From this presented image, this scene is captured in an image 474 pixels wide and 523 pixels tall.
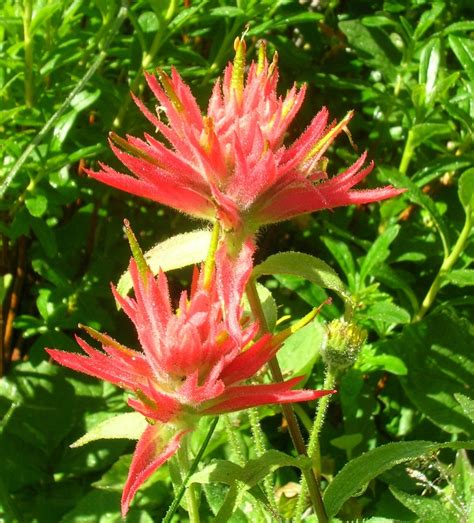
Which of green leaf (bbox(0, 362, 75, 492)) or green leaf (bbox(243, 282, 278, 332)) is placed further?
green leaf (bbox(0, 362, 75, 492))

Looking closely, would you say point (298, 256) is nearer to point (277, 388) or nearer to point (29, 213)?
point (277, 388)

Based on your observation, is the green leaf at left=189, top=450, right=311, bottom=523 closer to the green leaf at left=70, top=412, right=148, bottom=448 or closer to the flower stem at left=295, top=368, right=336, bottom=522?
the green leaf at left=70, top=412, right=148, bottom=448

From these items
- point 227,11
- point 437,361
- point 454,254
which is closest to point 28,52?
point 227,11

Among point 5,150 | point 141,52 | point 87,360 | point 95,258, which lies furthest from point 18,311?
point 87,360

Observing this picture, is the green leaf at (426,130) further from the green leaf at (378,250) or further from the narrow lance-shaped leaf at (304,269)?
the narrow lance-shaped leaf at (304,269)

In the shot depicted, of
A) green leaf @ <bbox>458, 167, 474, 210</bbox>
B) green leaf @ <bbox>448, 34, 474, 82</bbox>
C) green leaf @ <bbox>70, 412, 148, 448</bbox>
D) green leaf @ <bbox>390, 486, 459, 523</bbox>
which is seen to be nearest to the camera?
green leaf @ <bbox>70, 412, 148, 448</bbox>

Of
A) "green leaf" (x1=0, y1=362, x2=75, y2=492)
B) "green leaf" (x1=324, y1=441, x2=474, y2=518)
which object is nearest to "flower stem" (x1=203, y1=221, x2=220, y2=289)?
"green leaf" (x1=324, y1=441, x2=474, y2=518)

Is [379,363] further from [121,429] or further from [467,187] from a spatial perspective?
[121,429]
